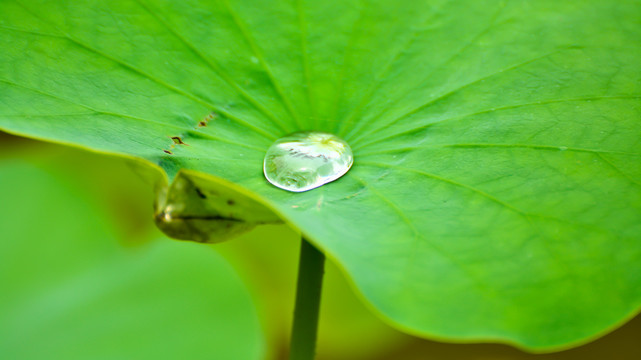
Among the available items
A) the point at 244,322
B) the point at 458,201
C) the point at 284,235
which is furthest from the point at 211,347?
the point at 458,201

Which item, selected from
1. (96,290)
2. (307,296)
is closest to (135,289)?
(96,290)

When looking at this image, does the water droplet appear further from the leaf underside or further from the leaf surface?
the leaf surface

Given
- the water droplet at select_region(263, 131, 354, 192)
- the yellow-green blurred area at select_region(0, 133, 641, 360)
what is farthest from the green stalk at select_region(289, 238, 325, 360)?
the yellow-green blurred area at select_region(0, 133, 641, 360)

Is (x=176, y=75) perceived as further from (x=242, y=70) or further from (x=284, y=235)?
(x=284, y=235)

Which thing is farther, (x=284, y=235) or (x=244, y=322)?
(x=284, y=235)

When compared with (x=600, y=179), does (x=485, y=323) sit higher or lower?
lower

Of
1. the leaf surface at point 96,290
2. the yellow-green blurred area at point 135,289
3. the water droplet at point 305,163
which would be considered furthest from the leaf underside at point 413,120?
the leaf surface at point 96,290
